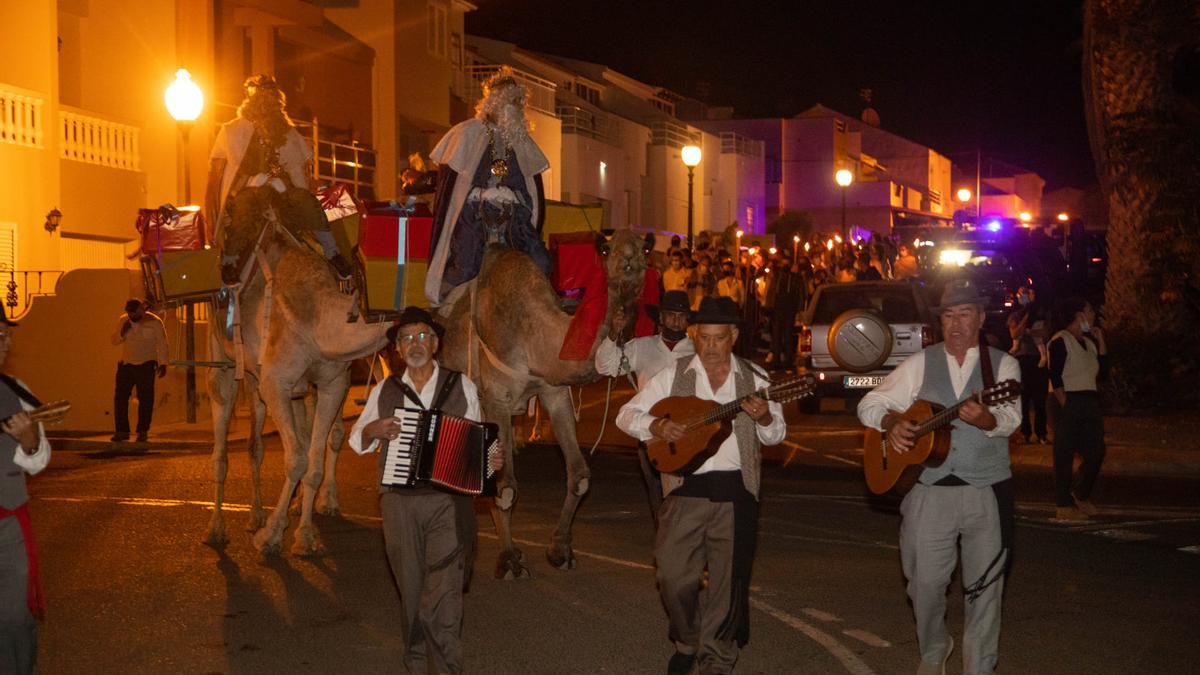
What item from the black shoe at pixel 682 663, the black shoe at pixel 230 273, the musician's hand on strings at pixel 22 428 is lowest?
the black shoe at pixel 682 663

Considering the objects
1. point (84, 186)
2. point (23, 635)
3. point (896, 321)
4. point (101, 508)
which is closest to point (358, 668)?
point (23, 635)

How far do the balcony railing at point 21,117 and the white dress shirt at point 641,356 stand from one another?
17203mm

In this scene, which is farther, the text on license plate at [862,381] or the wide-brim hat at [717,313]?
the text on license plate at [862,381]

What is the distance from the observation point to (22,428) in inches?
254

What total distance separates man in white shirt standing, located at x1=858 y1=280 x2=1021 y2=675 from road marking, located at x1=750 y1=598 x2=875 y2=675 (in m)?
0.83

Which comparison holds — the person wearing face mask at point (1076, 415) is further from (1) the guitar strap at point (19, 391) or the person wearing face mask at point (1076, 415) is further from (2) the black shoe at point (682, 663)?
(1) the guitar strap at point (19, 391)

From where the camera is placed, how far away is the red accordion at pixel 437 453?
7.73m

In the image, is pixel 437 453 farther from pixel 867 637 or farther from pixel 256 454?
pixel 256 454

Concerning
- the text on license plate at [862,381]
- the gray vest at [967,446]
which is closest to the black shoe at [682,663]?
the gray vest at [967,446]

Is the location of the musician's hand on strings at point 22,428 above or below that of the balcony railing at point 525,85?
A: below

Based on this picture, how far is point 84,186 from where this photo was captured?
88.1ft

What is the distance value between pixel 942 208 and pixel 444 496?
344 ft

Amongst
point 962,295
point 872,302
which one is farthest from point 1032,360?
point 962,295

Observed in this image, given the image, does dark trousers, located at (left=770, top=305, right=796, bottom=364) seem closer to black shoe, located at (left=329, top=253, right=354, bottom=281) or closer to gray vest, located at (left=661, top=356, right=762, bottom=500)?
black shoe, located at (left=329, top=253, right=354, bottom=281)
